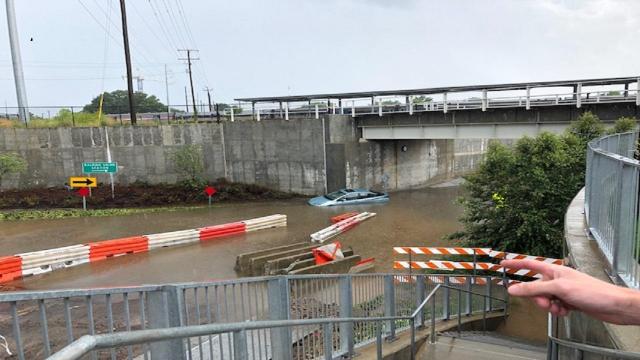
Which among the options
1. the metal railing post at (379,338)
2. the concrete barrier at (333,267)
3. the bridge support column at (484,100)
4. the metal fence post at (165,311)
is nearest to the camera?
the metal fence post at (165,311)

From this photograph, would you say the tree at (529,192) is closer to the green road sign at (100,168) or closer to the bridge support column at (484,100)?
the bridge support column at (484,100)

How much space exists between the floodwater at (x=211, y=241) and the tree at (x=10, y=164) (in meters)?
5.31

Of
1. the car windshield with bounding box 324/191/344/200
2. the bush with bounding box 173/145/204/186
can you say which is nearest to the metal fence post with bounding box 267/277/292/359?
the car windshield with bounding box 324/191/344/200

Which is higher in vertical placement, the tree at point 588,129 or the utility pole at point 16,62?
the utility pole at point 16,62

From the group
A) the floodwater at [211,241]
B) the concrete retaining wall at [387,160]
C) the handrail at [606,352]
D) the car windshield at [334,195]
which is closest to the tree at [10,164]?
the floodwater at [211,241]

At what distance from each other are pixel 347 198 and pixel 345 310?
21.9 meters

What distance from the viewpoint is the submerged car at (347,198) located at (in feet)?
92.7

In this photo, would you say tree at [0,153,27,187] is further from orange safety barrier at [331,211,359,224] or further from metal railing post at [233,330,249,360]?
metal railing post at [233,330,249,360]

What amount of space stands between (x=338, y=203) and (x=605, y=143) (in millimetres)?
20195

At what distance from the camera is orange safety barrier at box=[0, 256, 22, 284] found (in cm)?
1467

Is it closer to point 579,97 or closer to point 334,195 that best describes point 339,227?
point 334,195

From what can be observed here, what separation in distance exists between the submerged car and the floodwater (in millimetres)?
603

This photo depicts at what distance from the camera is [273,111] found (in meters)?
34.7

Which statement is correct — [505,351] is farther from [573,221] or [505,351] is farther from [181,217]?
[181,217]
